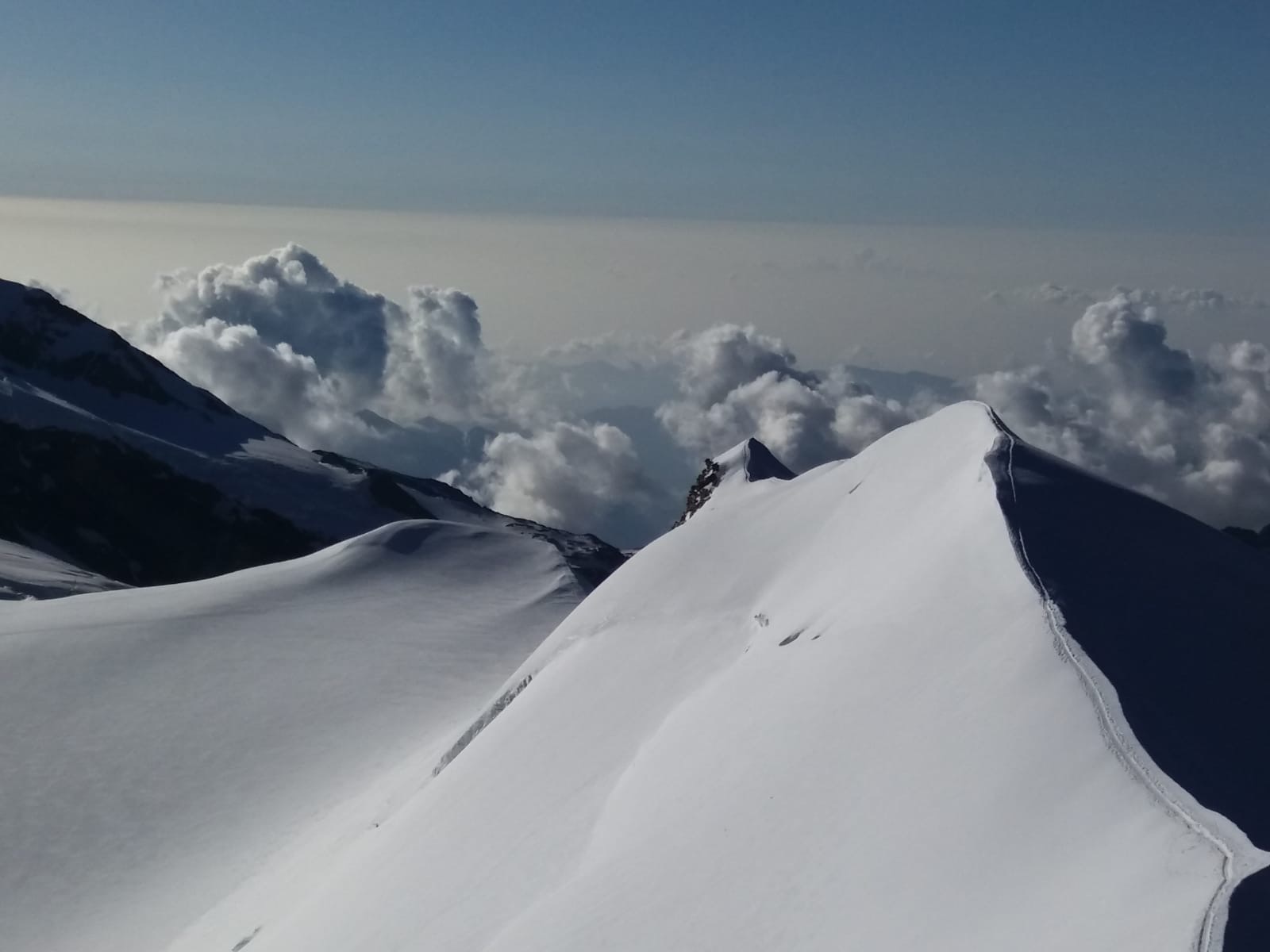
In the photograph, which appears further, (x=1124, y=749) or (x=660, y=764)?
(x=660, y=764)

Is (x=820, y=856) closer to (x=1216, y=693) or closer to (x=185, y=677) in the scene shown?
(x=1216, y=693)

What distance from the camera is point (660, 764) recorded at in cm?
1936

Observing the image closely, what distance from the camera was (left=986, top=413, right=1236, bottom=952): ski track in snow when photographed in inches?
351

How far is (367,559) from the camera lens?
54.3 meters

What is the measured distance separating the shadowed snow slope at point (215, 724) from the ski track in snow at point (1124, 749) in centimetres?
1441

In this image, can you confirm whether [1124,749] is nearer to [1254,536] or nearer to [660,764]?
[660,764]

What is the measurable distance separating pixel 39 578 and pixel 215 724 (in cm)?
3653

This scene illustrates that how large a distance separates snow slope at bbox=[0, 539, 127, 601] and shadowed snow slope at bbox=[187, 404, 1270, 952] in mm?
41828

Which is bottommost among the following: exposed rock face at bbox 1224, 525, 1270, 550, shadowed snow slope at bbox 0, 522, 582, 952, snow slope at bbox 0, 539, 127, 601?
exposed rock face at bbox 1224, 525, 1270, 550

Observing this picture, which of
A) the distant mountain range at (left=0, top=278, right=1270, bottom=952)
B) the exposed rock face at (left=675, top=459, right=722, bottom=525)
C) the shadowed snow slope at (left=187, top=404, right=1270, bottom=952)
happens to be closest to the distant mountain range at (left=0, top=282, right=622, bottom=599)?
the exposed rock face at (left=675, top=459, right=722, bottom=525)

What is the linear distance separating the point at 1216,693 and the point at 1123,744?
4.51 metres

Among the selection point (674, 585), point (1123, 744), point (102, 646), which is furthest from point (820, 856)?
point (102, 646)

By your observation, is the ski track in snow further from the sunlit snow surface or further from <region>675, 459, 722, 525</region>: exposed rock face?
<region>675, 459, 722, 525</region>: exposed rock face

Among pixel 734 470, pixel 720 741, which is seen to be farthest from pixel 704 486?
pixel 720 741
